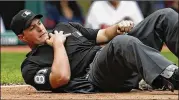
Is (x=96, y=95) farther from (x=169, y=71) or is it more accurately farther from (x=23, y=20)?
(x=23, y=20)

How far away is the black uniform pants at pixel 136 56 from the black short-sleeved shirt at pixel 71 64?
0.30 feet

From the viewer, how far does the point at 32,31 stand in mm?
5457

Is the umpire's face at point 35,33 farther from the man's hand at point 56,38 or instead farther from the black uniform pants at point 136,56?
the black uniform pants at point 136,56

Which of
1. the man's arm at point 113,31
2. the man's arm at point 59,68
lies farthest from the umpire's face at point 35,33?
the man's arm at point 113,31

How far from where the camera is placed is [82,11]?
1549 cm

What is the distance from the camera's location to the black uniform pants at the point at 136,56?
15.4ft

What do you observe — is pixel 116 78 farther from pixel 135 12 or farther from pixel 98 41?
pixel 135 12

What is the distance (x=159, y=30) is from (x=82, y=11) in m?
10.4

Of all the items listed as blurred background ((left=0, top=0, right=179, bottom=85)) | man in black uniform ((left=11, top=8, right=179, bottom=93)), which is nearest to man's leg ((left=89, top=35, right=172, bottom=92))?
man in black uniform ((left=11, top=8, right=179, bottom=93))

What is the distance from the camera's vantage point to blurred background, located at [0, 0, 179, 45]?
14727mm

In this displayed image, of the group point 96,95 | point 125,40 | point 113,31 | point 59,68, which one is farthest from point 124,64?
point 113,31

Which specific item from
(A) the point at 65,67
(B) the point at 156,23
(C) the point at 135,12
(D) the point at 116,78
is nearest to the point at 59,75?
(A) the point at 65,67

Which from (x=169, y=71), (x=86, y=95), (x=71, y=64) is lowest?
(x=86, y=95)

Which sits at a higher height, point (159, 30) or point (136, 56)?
point (159, 30)
